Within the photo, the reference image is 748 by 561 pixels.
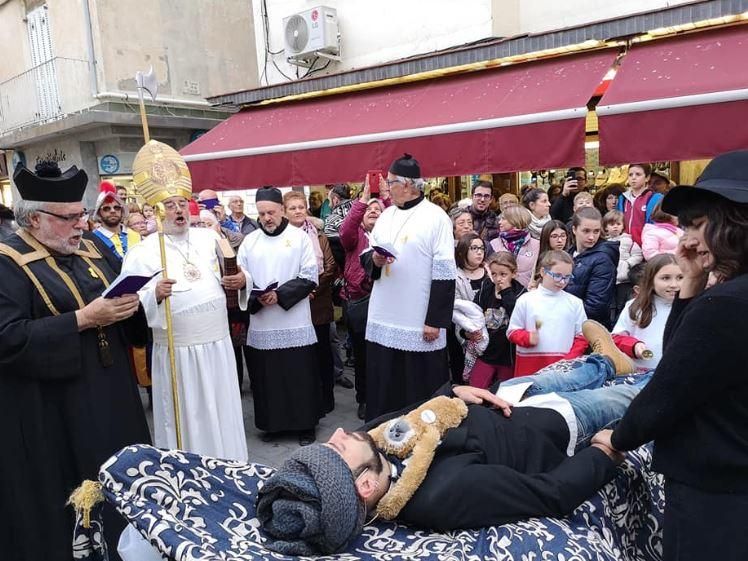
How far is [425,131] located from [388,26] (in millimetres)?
4886

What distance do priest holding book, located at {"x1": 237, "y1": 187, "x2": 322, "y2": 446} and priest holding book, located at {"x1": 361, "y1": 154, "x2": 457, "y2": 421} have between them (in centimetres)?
53

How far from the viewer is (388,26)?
9.36 meters

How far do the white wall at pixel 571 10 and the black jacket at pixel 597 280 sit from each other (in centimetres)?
416

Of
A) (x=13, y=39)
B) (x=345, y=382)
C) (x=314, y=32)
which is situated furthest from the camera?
(x=13, y=39)

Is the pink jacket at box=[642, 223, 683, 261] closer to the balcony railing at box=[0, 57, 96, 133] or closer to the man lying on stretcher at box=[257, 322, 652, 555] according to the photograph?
the man lying on stretcher at box=[257, 322, 652, 555]

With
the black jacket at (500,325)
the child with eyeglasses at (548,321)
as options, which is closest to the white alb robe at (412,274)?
the black jacket at (500,325)

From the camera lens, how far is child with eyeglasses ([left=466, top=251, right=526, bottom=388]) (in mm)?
4277

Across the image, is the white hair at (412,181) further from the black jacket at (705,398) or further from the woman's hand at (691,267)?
the black jacket at (705,398)

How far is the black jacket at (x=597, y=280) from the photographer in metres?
4.19

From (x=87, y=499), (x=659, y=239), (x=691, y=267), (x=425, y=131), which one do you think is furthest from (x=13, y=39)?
(x=691, y=267)

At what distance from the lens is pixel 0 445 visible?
2.50 meters

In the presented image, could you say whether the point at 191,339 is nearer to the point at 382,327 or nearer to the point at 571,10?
the point at 382,327

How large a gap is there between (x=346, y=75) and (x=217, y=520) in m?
6.33

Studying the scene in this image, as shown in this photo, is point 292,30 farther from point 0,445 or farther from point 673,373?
point 673,373
